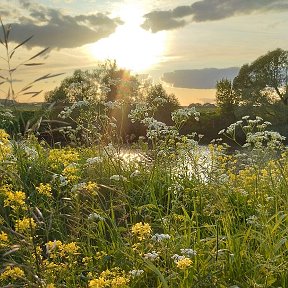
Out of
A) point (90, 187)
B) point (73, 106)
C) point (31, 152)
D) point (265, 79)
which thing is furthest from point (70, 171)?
point (265, 79)

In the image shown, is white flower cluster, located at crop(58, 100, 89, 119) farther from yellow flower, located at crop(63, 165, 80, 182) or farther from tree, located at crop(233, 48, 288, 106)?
tree, located at crop(233, 48, 288, 106)

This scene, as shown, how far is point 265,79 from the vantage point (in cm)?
4662

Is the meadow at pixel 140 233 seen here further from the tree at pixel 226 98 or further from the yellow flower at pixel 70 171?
the tree at pixel 226 98

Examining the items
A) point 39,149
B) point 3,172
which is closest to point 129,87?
point 39,149

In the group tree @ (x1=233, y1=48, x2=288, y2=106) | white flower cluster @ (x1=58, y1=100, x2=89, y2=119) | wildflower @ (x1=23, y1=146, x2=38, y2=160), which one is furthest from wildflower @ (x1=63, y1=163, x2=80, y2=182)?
tree @ (x1=233, y1=48, x2=288, y2=106)

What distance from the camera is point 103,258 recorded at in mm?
4645

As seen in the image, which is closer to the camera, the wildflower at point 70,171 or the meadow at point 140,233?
the meadow at point 140,233

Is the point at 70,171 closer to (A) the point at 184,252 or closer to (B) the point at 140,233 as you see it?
(B) the point at 140,233

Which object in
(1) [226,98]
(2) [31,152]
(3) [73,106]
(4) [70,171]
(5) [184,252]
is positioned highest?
(3) [73,106]

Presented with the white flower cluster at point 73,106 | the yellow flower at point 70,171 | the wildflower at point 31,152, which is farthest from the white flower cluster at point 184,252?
the wildflower at point 31,152

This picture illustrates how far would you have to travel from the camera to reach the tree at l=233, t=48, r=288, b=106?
46.0 metres

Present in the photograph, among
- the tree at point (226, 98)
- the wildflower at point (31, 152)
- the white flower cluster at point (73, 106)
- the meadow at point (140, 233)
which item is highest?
the white flower cluster at point (73, 106)

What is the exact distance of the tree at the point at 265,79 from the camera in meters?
46.0

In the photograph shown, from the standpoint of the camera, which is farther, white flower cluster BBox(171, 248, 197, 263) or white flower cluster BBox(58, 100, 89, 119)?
white flower cluster BBox(58, 100, 89, 119)
